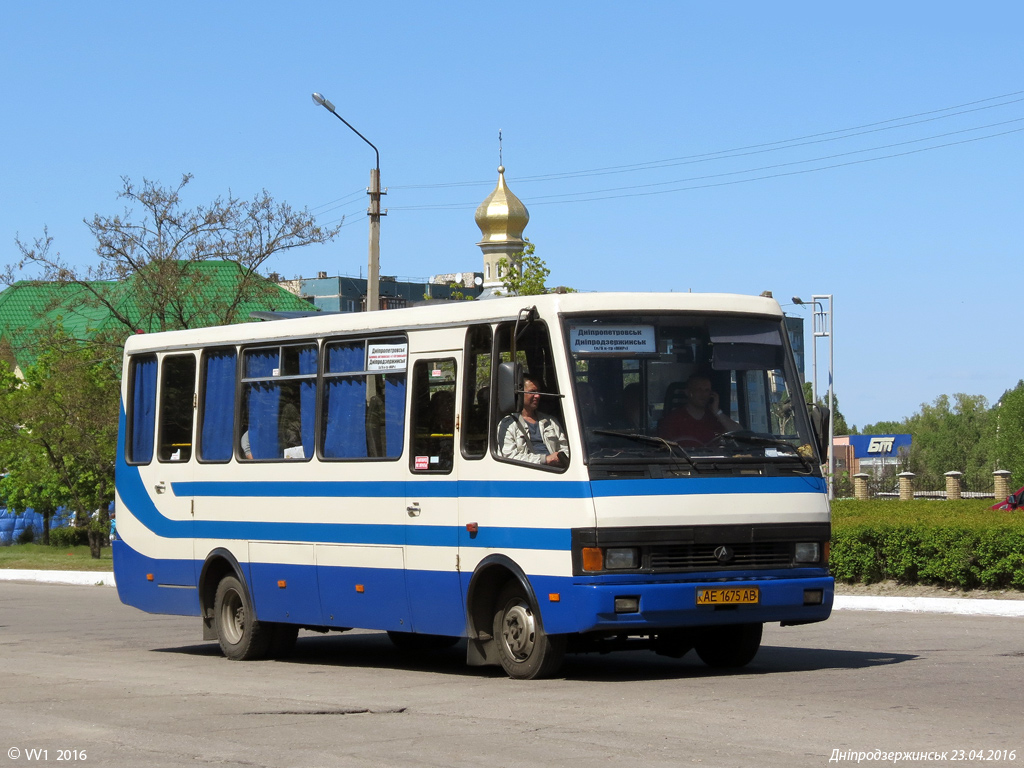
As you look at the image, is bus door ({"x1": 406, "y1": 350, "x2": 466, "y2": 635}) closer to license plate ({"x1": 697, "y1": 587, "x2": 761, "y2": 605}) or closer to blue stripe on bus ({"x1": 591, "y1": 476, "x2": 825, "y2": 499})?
blue stripe on bus ({"x1": 591, "y1": 476, "x2": 825, "y2": 499})

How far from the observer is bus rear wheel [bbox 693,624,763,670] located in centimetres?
1226

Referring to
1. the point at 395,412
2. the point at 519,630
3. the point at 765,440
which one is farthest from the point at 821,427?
the point at 395,412

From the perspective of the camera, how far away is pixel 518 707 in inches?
396

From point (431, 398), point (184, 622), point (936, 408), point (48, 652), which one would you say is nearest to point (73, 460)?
point (184, 622)

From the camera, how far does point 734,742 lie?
836 centimetres

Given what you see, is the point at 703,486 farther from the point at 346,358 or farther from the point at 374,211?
the point at 374,211

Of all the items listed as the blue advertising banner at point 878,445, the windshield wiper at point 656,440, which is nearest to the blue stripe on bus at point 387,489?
the windshield wiper at point 656,440

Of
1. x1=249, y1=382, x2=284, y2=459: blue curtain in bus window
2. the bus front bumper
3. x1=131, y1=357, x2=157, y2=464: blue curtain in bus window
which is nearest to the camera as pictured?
the bus front bumper

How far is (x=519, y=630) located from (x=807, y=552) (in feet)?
7.09

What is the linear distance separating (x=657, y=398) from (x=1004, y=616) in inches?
310

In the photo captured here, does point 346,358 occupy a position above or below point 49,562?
above

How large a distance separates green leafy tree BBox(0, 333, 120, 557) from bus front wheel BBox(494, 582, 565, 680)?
2592cm

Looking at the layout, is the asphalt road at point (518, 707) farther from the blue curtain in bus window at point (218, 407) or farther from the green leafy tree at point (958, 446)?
the green leafy tree at point (958, 446)

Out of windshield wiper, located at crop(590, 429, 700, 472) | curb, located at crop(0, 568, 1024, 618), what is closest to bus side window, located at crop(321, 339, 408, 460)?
windshield wiper, located at crop(590, 429, 700, 472)
